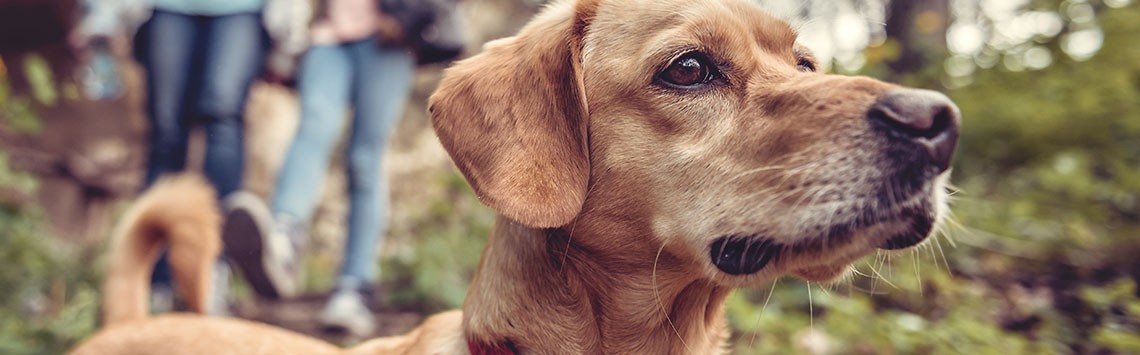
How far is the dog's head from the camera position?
1.48 m

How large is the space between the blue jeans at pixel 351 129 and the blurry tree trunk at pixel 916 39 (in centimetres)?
415

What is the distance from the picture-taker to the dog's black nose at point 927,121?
139 centimetres

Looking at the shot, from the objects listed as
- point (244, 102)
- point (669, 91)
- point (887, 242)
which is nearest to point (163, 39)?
point (244, 102)

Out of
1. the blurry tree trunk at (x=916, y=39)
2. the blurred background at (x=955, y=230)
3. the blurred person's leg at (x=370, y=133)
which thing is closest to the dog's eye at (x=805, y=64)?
the blurred background at (x=955, y=230)

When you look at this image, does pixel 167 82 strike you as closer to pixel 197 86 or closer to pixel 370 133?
pixel 197 86

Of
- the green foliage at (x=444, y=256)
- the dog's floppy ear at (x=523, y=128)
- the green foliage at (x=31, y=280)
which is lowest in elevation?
the green foliage at (x=444, y=256)

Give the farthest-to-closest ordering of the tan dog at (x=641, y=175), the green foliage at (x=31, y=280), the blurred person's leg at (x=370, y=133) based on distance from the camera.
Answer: the blurred person's leg at (x=370, y=133), the green foliage at (x=31, y=280), the tan dog at (x=641, y=175)

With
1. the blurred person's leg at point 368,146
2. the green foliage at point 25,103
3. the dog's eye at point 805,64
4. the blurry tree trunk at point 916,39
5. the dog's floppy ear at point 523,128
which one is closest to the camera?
the dog's floppy ear at point 523,128

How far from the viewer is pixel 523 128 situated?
177 cm

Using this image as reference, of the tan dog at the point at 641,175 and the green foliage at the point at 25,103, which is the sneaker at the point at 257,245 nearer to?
the green foliage at the point at 25,103

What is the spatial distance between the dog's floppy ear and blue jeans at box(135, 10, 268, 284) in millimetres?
2677

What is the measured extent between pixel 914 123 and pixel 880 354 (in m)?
2.08

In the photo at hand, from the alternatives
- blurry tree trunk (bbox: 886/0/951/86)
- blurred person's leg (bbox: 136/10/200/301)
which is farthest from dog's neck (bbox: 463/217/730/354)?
blurry tree trunk (bbox: 886/0/951/86)

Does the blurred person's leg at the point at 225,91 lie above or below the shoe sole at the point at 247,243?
above
